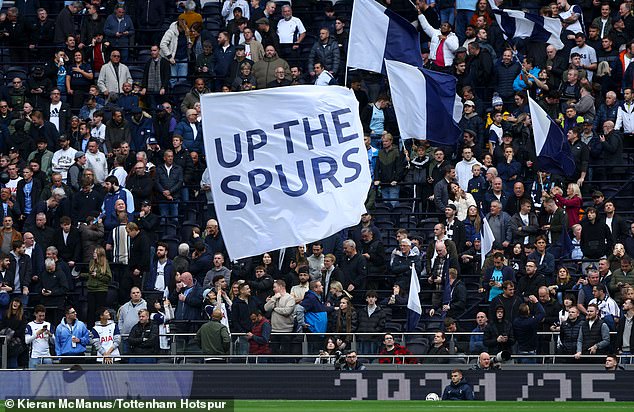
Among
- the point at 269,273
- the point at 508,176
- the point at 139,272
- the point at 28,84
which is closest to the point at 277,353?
the point at 269,273

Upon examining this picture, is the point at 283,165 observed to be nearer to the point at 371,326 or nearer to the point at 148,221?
the point at 371,326

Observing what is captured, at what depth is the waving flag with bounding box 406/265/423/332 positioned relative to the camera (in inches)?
1175

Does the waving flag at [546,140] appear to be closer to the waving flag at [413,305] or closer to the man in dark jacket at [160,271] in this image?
the waving flag at [413,305]

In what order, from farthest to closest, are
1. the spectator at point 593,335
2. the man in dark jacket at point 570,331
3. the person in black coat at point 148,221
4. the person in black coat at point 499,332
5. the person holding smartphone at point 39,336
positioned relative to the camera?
1. the person in black coat at point 148,221
2. the person holding smartphone at point 39,336
3. the person in black coat at point 499,332
4. the man in dark jacket at point 570,331
5. the spectator at point 593,335

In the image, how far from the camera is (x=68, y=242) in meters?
32.9

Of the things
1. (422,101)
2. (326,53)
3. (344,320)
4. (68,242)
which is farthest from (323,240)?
(326,53)

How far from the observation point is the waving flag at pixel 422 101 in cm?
3033

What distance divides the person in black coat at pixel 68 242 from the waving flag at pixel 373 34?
732cm

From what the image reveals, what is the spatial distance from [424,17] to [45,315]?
10.8 metres

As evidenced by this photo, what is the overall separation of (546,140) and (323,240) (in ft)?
15.4

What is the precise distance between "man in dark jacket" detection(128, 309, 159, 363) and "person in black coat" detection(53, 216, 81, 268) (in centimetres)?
310

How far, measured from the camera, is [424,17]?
119 ft

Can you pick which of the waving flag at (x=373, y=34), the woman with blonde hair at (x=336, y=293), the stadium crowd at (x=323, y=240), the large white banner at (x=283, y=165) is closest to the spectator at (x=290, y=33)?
the stadium crowd at (x=323, y=240)

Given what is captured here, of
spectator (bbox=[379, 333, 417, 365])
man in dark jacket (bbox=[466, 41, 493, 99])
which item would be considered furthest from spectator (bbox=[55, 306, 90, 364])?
man in dark jacket (bbox=[466, 41, 493, 99])
